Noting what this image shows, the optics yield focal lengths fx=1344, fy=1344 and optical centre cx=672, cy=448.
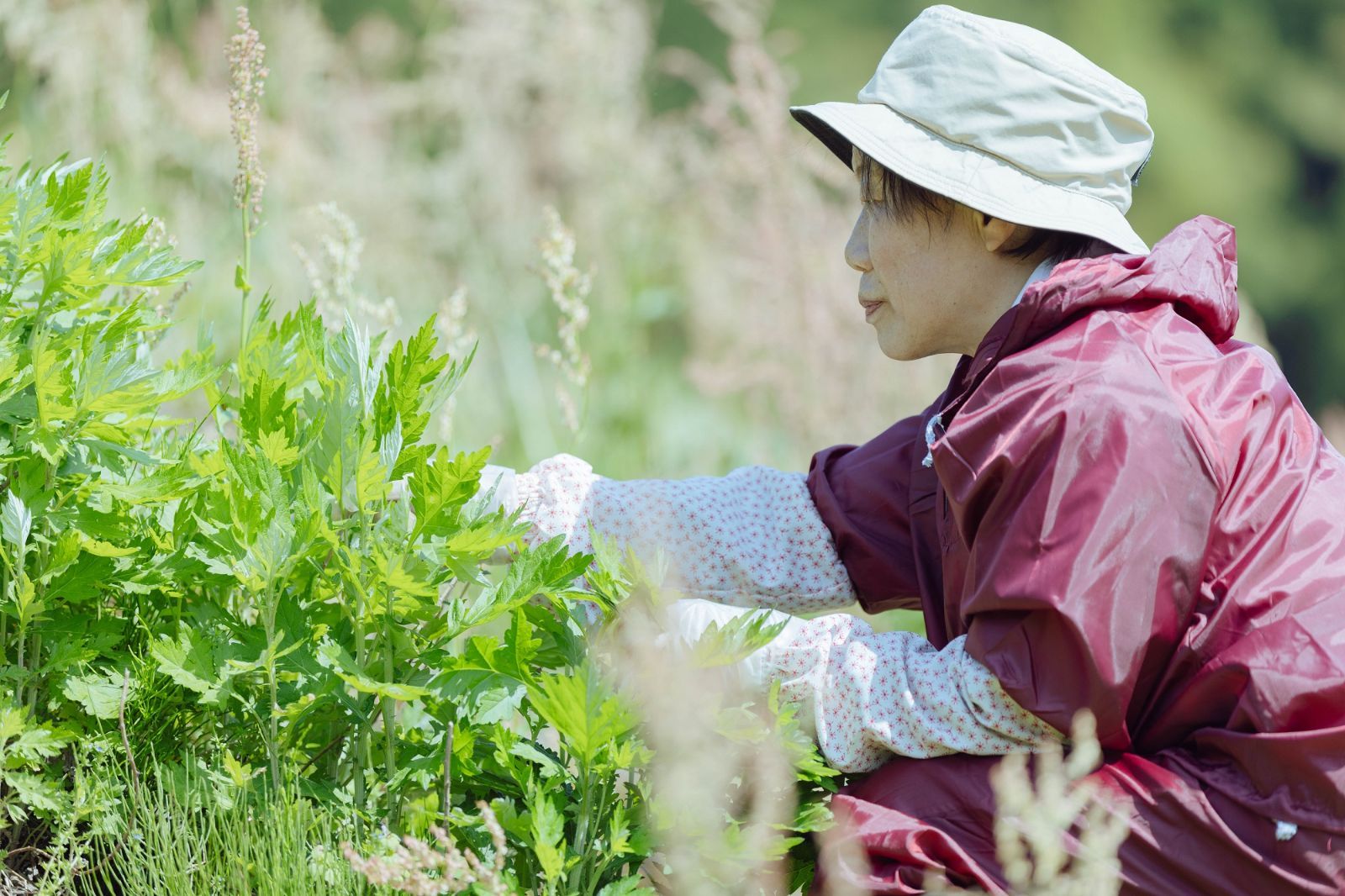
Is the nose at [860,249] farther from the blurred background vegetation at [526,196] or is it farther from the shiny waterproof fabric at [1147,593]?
the blurred background vegetation at [526,196]

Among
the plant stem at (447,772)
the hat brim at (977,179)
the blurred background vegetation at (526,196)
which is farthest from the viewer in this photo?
the blurred background vegetation at (526,196)

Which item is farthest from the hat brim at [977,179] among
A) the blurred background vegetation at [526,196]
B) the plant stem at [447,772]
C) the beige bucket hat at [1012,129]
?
the plant stem at [447,772]

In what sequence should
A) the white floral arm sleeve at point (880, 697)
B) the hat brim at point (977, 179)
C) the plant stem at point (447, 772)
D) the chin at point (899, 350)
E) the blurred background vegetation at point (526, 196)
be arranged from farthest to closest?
the blurred background vegetation at point (526, 196)
the chin at point (899, 350)
the hat brim at point (977, 179)
the white floral arm sleeve at point (880, 697)
the plant stem at point (447, 772)

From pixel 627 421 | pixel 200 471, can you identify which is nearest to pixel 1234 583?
pixel 200 471

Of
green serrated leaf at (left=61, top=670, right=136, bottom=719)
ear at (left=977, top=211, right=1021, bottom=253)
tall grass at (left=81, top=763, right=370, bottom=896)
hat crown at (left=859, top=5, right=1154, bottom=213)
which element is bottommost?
tall grass at (left=81, top=763, right=370, bottom=896)

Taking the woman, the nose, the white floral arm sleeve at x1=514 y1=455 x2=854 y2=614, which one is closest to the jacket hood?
the woman

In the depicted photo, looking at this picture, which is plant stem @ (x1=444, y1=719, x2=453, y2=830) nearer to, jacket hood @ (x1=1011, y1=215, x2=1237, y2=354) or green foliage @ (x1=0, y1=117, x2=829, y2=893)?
green foliage @ (x1=0, y1=117, x2=829, y2=893)

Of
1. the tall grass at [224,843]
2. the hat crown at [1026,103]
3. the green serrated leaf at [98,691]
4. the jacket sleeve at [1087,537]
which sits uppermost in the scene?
the hat crown at [1026,103]

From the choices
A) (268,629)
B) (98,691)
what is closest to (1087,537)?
(268,629)

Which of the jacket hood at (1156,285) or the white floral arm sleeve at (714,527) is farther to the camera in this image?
the white floral arm sleeve at (714,527)

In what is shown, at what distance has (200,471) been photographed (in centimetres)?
125

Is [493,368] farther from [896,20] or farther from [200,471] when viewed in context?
[896,20]

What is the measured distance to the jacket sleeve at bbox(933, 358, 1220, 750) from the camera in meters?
1.13

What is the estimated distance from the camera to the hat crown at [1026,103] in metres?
1.38
